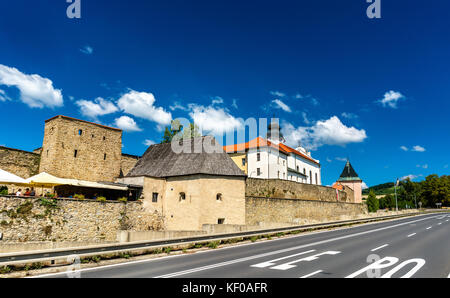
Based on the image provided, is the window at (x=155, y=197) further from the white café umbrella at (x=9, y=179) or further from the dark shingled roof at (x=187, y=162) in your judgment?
the white café umbrella at (x=9, y=179)

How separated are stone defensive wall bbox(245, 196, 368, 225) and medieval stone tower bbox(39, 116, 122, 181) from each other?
1610cm

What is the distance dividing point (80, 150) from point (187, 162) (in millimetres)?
11125

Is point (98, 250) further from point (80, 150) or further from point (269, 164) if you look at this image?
point (269, 164)

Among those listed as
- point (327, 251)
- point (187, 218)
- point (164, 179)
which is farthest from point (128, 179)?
point (327, 251)

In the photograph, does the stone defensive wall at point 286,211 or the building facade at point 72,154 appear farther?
the stone defensive wall at point 286,211

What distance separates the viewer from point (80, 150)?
29.4 meters

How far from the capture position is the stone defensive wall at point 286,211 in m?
31.2

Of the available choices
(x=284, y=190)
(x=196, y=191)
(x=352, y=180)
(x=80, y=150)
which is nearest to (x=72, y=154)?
(x=80, y=150)

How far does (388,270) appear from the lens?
29.6 ft

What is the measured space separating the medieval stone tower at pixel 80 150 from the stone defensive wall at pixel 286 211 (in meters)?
16.1

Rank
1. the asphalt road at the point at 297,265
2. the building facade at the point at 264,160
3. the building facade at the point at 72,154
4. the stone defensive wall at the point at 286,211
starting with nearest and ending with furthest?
the asphalt road at the point at 297,265, the building facade at the point at 72,154, the stone defensive wall at the point at 286,211, the building facade at the point at 264,160

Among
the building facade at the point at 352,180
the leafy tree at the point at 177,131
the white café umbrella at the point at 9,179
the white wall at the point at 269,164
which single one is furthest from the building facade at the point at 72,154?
the building facade at the point at 352,180
